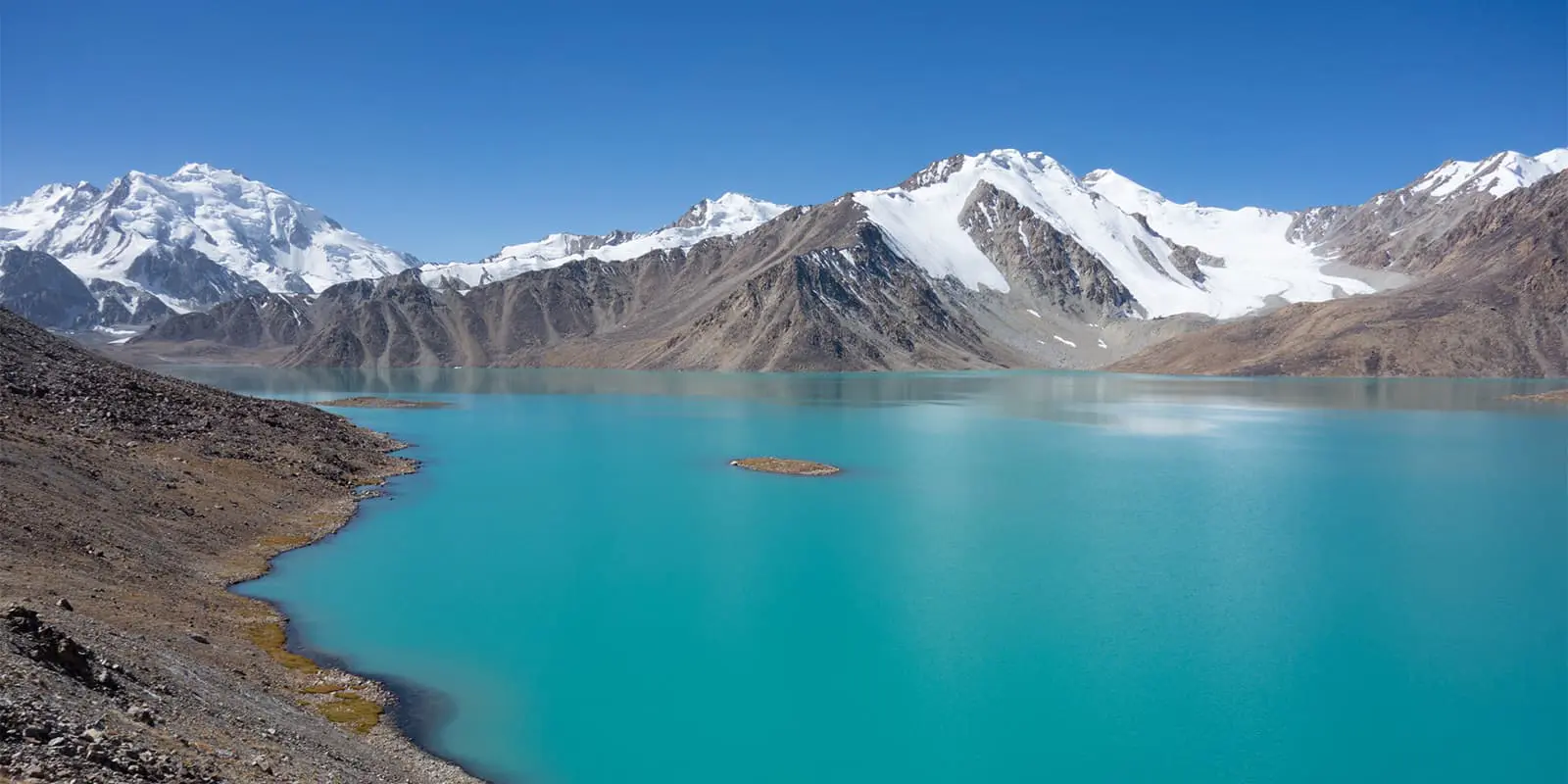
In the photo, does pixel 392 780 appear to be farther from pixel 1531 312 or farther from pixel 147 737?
pixel 1531 312

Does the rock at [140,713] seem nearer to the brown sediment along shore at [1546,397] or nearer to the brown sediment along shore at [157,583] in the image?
the brown sediment along shore at [157,583]

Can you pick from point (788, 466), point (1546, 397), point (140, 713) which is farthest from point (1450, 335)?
point (140, 713)

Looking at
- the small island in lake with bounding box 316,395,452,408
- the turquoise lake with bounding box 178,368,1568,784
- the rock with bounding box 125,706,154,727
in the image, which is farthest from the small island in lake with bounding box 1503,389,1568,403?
the rock with bounding box 125,706,154,727

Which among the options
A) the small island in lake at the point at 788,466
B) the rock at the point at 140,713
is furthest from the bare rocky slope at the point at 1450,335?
the rock at the point at 140,713

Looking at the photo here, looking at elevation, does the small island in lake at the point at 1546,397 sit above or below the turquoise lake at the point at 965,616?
above

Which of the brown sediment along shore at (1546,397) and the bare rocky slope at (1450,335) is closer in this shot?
the brown sediment along shore at (1546,397)

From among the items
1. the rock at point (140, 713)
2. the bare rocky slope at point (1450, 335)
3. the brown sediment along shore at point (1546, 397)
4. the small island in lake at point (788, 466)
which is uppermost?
the bare rocky slope at point (1450, 335)

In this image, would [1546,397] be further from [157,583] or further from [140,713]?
[140,713]
